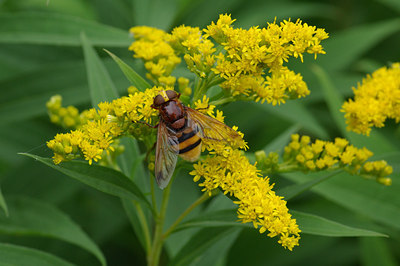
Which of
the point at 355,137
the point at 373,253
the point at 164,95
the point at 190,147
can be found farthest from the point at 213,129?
the point at 373,253

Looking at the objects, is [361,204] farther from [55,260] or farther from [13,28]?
[13,28]

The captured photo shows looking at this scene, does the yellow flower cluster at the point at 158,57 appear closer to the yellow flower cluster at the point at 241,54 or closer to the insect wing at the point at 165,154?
the yellow flower cluster at the point at 241,54

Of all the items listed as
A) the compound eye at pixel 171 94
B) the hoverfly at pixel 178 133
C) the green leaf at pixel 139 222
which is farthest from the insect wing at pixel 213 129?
the green leaf at pixel 139 222

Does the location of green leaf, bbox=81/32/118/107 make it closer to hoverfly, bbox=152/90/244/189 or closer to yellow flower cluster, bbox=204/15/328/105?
hoverfly, bbox=152/90/244/189

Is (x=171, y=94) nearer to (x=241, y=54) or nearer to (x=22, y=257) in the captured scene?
(x=241, y=54)

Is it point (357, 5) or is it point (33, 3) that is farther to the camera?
point (357, 5)

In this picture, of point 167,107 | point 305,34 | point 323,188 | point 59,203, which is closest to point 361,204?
point 323,188

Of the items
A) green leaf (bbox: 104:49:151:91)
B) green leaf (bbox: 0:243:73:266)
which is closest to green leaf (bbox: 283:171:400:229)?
green leaf (bbox: 104:49:151:91)
